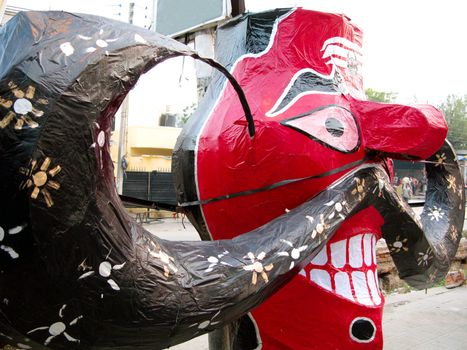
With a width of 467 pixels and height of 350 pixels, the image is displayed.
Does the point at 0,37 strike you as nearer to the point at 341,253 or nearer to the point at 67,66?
the point at 67,66

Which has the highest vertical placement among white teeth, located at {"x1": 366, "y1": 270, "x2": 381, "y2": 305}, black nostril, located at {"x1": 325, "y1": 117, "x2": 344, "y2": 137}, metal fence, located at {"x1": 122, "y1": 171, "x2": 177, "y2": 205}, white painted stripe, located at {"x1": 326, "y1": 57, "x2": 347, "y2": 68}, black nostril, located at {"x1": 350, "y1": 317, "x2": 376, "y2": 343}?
white painted stripe, located at {"x1": 326, "y1": 57, "x2": 347, "y2": 68}

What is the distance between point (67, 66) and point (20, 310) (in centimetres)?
49

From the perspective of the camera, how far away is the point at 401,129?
1.82 m

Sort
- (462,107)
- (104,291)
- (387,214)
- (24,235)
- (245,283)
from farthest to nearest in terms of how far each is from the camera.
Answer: (462,107)
(387,214)
(245,283)
(104,291)
(24,235)

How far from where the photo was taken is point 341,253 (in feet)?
6.13

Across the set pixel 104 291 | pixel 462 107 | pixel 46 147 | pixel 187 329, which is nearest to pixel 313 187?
pixel 187 329

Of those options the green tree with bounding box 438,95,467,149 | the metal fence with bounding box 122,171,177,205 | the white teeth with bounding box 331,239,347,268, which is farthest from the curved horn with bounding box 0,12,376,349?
the green tree with bounding box 438,95,467,149

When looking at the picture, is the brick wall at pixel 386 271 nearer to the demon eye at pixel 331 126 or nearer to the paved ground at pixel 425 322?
the paved ground at pixel 425 322

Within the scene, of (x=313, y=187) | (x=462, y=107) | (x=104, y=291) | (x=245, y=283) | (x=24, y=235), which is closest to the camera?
(x=24, y=235)

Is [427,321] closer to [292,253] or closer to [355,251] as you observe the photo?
[355,251]

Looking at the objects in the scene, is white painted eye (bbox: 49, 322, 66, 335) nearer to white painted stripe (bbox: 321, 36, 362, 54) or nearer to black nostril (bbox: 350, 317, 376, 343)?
black nostril (bbox: 350, 317, 376, 343)

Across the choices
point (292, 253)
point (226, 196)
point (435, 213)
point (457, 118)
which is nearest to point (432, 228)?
point (435, 213)

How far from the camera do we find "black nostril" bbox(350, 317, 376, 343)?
5.93 feet

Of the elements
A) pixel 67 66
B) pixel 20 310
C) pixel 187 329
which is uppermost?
pixel 67 66
